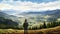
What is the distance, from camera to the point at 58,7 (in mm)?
5520

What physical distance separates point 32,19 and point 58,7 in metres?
1.02

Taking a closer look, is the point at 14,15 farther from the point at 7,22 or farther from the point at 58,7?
the point at 58,7

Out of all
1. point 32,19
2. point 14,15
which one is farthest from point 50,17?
point 14,15

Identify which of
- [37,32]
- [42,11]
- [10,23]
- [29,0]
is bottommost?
[37,32]

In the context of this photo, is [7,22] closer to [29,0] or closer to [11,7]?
[11,7]

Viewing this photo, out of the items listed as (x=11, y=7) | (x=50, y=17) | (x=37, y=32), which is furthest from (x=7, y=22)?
(x=50, y=17)

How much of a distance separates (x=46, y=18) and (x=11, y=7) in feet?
4.25

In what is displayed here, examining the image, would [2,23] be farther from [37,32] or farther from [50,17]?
[50,17]

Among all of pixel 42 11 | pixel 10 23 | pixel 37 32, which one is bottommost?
pixel 37 32

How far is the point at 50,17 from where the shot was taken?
5.45 metres

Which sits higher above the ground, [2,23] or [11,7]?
[11,7]

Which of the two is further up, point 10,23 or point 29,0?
point 29,0

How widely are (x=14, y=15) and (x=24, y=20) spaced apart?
394mm

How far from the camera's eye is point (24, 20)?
5453mm
